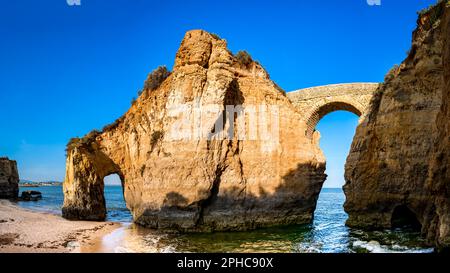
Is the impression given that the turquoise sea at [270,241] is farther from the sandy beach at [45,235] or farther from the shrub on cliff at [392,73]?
the shrub on cliff at [392,73]

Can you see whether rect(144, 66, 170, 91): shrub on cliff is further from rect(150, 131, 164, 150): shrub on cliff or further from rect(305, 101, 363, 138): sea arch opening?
rect(305, 101, 363, 138): sea arch opening

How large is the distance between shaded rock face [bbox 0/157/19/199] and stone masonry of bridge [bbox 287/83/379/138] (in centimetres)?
3506

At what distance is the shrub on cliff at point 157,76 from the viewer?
16766mm

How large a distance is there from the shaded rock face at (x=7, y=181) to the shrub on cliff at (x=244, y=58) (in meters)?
36.1

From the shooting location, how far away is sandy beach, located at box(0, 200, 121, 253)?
34.1 ft

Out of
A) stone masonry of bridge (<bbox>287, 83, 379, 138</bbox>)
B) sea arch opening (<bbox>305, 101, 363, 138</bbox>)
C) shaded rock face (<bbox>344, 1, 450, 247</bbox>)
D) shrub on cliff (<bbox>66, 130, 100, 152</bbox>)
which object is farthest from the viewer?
sea arch opening (<bbox>305, 101, 363, 138</bbox>)

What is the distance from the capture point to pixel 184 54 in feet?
49.5

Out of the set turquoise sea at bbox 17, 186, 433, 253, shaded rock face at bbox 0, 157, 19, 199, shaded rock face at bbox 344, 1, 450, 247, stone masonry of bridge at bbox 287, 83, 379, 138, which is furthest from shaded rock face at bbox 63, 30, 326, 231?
shaded rock face at bbox 0, 157, 19, 199

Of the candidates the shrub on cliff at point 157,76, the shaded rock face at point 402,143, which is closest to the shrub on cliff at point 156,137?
the shrub on cliff at point 157,76

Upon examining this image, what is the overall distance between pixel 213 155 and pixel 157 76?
5.59m

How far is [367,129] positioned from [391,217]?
371cm

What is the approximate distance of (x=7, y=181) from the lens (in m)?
39.3
